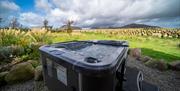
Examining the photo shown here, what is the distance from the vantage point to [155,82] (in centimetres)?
408

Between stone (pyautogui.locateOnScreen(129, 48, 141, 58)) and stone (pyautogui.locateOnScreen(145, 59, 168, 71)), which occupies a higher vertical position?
stone (pyautogui.locateOnScreen(129, 48, 141, 58))

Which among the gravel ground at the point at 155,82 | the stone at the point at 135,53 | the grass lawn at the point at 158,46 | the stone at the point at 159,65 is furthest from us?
the grass lawn at the point at 158,46

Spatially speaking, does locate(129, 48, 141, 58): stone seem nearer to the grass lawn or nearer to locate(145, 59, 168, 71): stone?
the grass lawn

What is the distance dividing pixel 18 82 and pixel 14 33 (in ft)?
14.9

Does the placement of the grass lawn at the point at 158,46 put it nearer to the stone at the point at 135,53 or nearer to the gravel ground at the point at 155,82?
the stone at the point at 135,53

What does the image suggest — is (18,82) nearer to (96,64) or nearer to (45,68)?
(45,68)

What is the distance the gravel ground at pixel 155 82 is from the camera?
356 cm

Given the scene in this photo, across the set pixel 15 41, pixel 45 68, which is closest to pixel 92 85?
pixel 45 68

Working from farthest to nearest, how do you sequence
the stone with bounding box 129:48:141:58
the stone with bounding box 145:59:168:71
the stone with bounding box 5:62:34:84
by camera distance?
the stone with bounding box 129:48:141:58
the stone with bounding box 145:59:168:71
the stone with bounding box 5:62:34:84

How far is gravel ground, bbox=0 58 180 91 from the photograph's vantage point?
3.56m

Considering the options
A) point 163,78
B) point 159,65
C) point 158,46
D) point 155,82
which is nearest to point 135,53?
point 159,65

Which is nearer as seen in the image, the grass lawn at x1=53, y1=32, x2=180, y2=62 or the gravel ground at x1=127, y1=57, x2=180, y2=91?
the gravel ground at x1=127, y1=57, x2=180, y2=91

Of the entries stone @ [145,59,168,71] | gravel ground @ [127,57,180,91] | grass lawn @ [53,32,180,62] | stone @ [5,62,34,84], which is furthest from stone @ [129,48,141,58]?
stone @ [5,62,34,84]

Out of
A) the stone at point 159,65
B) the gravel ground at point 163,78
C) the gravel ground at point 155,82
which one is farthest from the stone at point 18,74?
the stone at point 159,65
